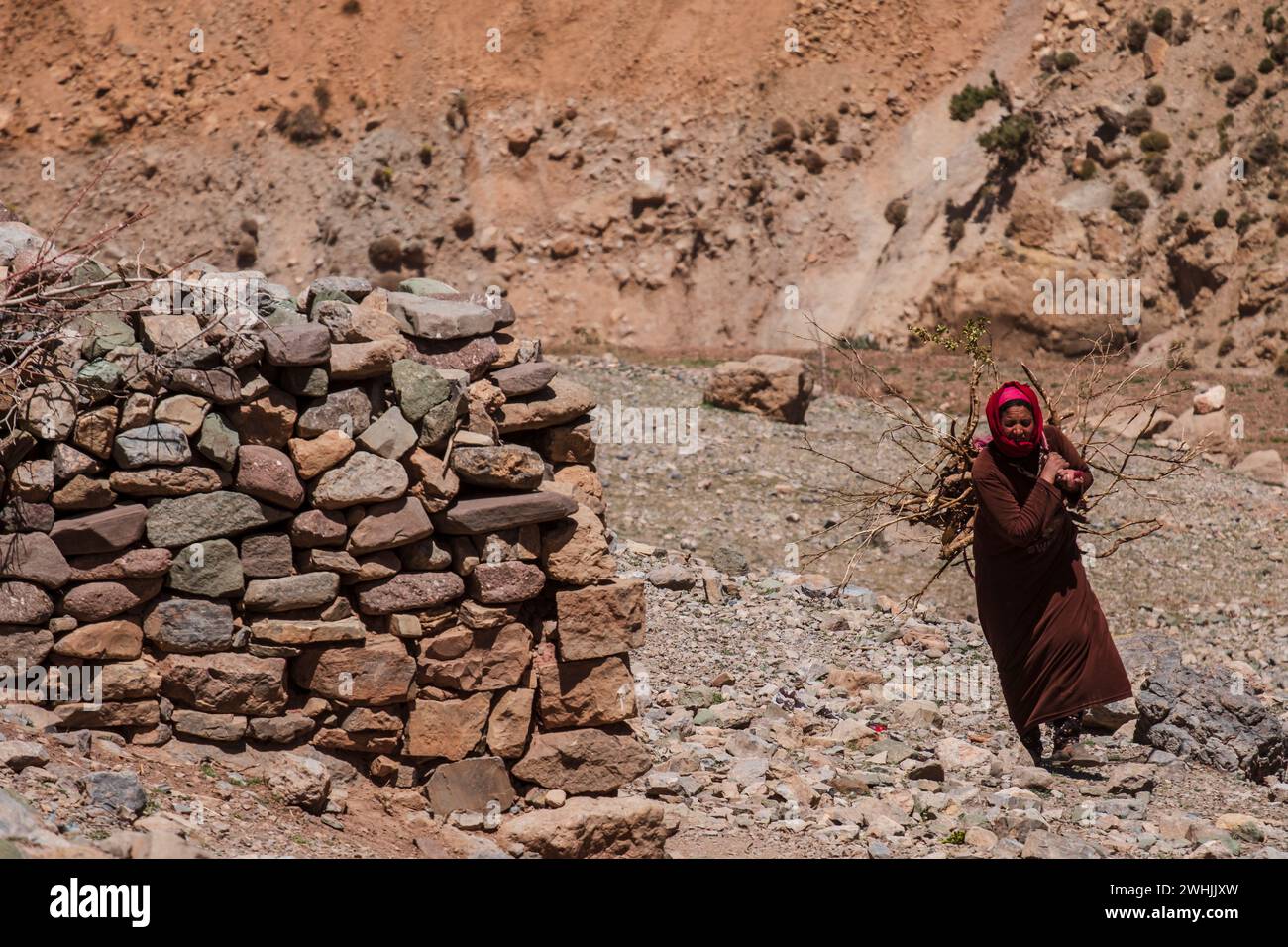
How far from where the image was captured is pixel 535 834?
6.12 metres

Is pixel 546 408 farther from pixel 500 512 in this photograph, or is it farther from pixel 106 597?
pixel 106 597

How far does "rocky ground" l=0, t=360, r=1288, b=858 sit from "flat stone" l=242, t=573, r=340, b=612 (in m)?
0.65

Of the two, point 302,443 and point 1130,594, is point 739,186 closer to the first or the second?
point 1130,594

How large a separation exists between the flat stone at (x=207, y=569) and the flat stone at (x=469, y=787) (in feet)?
4.16

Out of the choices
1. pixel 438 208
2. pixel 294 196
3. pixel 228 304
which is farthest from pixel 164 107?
pixel 228 304

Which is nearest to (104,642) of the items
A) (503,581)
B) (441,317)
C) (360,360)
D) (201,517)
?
(201,517)

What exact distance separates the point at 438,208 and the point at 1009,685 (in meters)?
26.0

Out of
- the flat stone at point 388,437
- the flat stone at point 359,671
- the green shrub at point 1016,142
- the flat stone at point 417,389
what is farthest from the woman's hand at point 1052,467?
the green shrub at point 1016,142

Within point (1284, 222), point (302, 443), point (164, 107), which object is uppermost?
point (164, 107)

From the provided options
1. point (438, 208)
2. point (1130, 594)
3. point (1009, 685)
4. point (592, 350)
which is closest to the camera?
point (1009, 685)

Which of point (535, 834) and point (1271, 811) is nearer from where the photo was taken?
point (535, 834)

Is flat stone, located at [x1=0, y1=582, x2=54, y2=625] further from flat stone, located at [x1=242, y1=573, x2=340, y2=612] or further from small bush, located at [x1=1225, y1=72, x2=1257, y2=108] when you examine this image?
small bush, located at [x1=1225, y1=72, x2=1257, y2=108]

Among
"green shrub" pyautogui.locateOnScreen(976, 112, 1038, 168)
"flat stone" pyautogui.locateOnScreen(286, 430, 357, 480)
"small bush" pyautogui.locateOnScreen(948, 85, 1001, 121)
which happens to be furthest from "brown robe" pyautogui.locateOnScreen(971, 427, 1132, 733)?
"small bush" pyautogui.locateOnScreen(948, 85, 1001, 121)

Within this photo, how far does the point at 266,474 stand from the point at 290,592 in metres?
0.51
